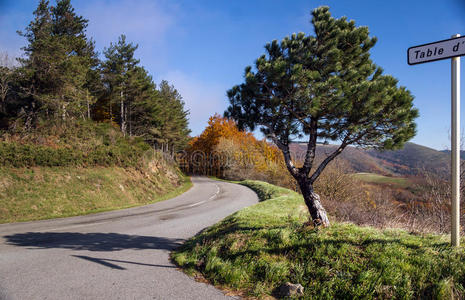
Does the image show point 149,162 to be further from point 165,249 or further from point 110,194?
point 165,249

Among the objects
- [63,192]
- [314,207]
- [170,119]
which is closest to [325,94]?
[314,207]

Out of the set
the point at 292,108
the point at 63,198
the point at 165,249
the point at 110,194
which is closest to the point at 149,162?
the point at 110,194

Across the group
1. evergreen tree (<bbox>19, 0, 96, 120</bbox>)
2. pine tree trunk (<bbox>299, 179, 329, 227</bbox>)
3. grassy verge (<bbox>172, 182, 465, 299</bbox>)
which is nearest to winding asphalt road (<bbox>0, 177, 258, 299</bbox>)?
grassy verge (<bbox>172, 182, 465, 299</bbox>)

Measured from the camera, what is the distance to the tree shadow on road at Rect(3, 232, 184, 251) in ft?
23.1

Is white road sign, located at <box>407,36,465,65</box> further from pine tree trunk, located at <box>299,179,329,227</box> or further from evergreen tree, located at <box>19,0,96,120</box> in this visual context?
evergreen tree, located at <box>19,0,96,120</box>

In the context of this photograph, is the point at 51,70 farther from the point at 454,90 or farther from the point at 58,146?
the point at 454,90

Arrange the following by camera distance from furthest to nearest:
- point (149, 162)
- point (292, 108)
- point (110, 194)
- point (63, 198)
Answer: point (149, 162) < point (110, 194) < point (63, 198) < point (292, 108)

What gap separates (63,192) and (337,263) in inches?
602

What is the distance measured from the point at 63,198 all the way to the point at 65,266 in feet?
32.7

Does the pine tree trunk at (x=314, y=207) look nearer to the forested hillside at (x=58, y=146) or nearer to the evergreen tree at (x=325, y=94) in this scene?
the evergreen tree at (x=325, y=94)

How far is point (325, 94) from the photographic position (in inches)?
185

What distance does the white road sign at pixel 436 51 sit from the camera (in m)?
3.47

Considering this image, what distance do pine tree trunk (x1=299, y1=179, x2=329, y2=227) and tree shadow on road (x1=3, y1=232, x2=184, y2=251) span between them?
13.4ft

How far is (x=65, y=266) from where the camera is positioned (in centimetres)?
544
